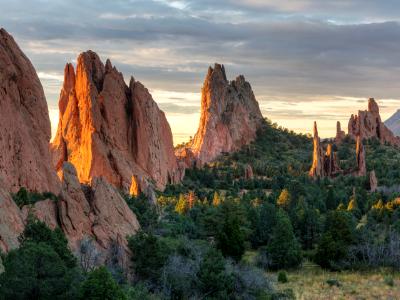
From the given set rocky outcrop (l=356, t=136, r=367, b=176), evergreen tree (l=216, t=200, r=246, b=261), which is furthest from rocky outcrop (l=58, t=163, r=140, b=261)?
rocky outcrop (l=356, t=136, r=367, b=176)

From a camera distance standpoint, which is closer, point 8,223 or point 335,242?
point 8,223

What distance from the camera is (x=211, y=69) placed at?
154875 mm

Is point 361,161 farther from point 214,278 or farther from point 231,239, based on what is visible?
point 214,278

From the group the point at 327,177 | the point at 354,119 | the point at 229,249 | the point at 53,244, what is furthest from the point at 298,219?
the point at 354,119

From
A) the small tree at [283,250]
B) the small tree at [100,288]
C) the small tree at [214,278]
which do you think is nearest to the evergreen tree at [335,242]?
the small tree at [283,250]

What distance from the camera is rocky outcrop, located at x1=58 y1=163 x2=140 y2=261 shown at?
37.1 metres

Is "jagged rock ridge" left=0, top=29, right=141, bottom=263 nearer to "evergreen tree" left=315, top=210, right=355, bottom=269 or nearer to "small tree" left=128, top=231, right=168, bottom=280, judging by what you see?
"small tree" left=128, top=231, right=168, bottom=280

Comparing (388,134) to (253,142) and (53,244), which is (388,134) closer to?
(253,142)

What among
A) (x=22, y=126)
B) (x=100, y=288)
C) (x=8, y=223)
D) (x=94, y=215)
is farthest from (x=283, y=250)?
(x=100, y=288)

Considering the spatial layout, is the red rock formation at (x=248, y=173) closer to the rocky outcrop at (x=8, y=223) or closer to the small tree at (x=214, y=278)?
the small tree at (x=214, y=278)

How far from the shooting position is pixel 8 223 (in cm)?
3178

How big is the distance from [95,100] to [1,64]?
40.8 meters

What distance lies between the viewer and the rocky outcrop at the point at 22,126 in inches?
1791

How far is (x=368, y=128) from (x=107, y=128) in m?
77.2
